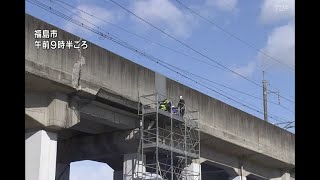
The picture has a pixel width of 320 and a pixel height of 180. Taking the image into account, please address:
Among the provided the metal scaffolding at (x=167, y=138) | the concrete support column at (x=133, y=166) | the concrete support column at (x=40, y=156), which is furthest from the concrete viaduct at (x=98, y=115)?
the metal scaffolding at (x=167, y=138)

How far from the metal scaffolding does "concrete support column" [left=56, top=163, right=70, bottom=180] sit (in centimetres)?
385

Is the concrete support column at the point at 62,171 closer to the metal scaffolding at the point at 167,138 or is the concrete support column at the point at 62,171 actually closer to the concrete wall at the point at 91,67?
the metal scaffolding at the point at 167,138

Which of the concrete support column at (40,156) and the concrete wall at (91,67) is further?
the concrete support column at (40,156)

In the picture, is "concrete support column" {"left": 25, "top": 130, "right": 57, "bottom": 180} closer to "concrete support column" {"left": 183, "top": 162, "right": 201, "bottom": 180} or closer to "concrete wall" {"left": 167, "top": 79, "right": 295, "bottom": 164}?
"concrete wall" {"left": 167, "top": 79, "right": 295, "bottom": 164}

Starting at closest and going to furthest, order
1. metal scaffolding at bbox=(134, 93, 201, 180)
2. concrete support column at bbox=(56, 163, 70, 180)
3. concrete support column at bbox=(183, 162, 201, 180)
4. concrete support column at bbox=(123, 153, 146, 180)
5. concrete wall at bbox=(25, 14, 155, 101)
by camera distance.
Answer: concrete wall at bbox=(25, 14, 155, 101)
metal scaffolding at bbox=(134, 93, 201, 180)
concrete support column at bbox=(123, 153, 146, 180)
concrete support column at bbox=(183, 162, 201, 180)
concrete support column at bbox=(56, 163, 70, 180)

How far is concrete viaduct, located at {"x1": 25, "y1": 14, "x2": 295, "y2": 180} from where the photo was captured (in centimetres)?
1528

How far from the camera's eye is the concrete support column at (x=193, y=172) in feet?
67.8

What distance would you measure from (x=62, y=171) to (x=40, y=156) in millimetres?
6871

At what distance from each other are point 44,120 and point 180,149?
264 inches

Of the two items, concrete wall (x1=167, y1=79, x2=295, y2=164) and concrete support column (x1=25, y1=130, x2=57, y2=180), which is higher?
concrete wall (x1=167, y1=79, x2=295, y2=164)

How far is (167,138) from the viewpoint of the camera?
19406 millimetres

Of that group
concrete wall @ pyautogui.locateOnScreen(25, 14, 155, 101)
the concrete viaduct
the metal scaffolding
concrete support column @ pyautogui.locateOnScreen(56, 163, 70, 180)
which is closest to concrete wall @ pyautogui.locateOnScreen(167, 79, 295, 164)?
the concrete viaduct
